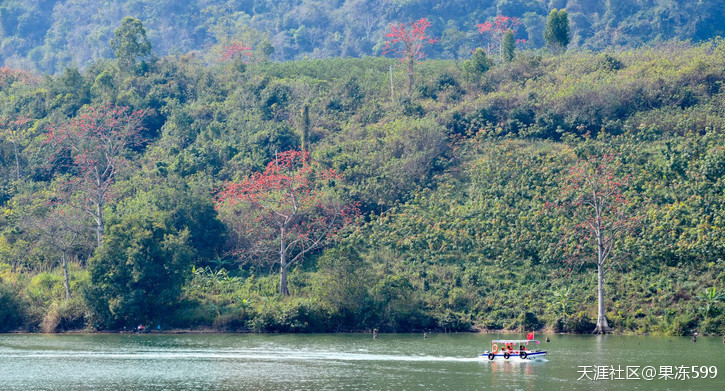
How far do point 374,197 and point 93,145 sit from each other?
2333cm

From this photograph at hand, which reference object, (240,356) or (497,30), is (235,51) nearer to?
(497,30)

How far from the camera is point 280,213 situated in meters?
52.1

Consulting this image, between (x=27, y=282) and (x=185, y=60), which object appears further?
(x=185, y=60)

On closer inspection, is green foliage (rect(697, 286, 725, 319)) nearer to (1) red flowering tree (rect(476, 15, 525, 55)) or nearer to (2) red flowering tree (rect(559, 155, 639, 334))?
(2) red flowering tree (rect(559, 155, 639, 334))

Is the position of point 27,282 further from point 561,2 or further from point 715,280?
point 561,2

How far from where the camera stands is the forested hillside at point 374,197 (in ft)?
155

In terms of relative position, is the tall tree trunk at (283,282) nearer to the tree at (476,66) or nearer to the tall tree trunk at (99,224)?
the tall tree trunk at (99,224)

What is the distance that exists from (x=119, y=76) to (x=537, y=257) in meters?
43.6

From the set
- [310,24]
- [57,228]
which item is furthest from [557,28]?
[310,24]

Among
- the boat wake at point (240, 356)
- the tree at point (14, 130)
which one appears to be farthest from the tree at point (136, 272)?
the tree at point (14, 130)

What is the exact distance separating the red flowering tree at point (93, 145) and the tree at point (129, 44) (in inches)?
316

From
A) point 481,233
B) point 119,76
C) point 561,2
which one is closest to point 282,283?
point 481,233

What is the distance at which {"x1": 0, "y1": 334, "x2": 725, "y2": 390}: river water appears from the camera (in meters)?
30.8

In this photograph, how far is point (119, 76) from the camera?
77500 millimetres
